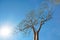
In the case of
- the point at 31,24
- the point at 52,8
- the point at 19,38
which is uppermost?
the point at 52,8

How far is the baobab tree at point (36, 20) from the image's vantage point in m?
2.17

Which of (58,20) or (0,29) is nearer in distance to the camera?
(58,20)

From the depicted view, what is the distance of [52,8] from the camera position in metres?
2.19

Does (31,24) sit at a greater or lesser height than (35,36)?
greater

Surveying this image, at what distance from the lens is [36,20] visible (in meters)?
2.20

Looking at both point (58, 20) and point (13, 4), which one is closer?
point (58, 20)

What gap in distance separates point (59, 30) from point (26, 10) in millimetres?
551

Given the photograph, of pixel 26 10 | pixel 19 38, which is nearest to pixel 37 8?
pixel 26 10

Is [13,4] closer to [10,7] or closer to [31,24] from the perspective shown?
[10,7]

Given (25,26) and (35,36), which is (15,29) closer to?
(25,26)

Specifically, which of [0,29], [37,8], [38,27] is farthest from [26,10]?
[0,29]

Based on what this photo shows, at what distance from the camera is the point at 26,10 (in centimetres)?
226

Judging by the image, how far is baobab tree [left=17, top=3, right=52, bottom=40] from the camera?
7.12ft

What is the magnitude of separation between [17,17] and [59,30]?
2.06 ft
